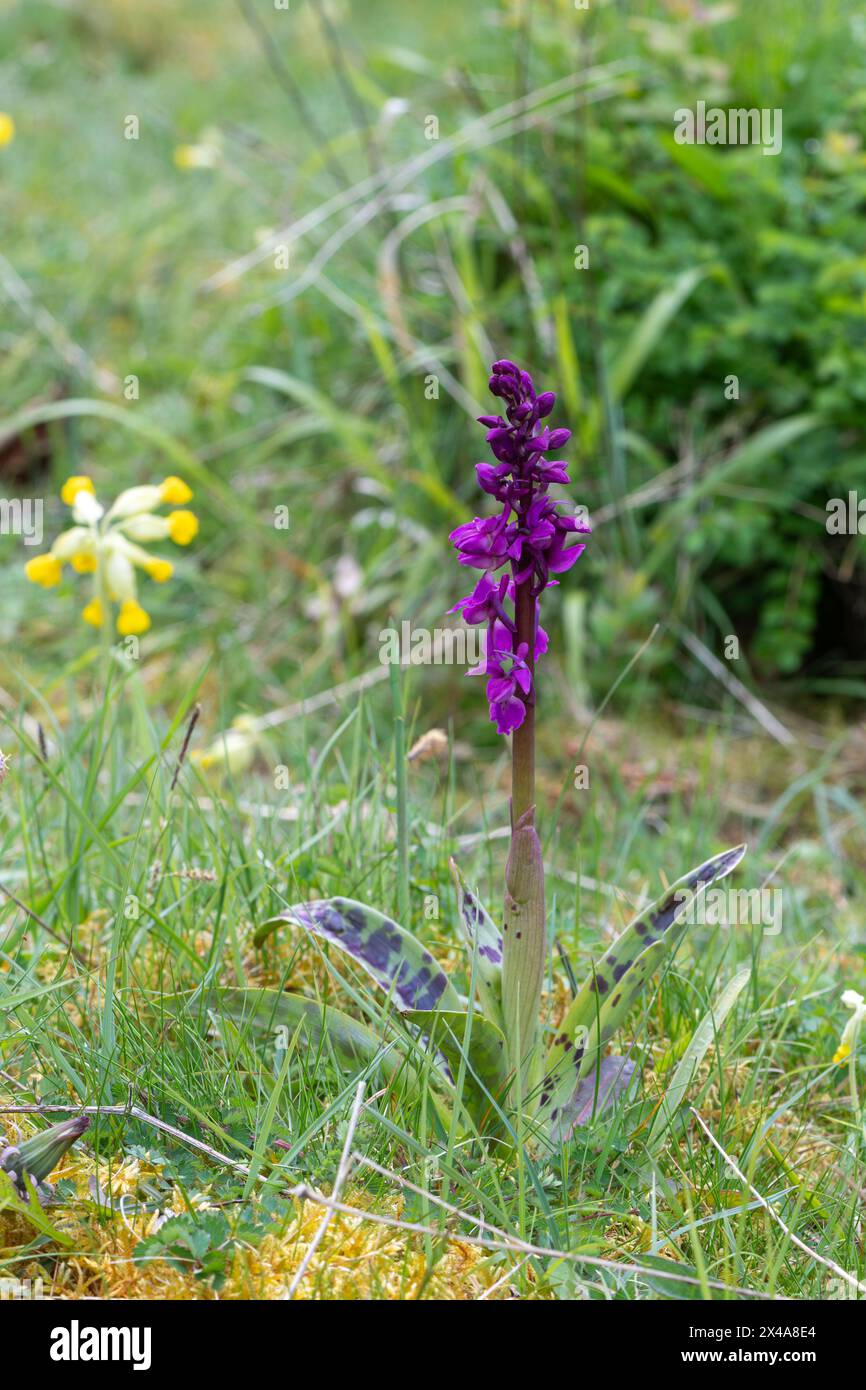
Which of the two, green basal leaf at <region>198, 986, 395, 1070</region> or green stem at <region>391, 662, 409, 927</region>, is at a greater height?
green stem at <region>391, 662, 409, 927</region>

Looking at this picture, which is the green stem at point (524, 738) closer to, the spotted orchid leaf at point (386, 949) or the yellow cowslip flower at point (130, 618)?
the spotted orchid leaf at point (386, 949)

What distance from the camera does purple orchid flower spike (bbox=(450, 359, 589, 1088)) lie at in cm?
146

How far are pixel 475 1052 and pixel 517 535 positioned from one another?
0.63 metres

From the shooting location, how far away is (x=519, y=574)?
148 cm

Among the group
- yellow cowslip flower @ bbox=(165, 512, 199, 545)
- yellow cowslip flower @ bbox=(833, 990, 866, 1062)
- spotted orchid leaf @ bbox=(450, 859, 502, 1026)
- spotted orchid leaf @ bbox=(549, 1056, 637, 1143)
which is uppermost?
yellow cowslip flower @ bbox=(165, 512, 199, 545)

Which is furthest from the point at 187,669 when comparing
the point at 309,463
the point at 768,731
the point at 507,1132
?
the point at 507,1132

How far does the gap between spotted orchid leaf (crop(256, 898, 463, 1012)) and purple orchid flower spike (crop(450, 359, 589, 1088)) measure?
12cm

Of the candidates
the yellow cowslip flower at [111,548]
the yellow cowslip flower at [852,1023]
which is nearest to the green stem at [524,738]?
the yellow cowslip flower at [852,1023]

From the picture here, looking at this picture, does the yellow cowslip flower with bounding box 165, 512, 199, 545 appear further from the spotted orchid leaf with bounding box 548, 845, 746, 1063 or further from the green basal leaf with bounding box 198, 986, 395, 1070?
the spotted orchid leaf with bounding box 548, 845, 746, 1063

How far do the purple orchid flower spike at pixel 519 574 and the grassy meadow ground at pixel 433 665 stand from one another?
19 centimetres

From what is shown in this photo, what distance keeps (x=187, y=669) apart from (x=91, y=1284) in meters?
2.54

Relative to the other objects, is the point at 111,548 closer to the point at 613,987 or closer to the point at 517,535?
the point at 517,535

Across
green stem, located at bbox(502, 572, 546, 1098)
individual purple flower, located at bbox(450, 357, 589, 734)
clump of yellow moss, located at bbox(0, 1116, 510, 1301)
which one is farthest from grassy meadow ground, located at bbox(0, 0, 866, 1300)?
individual purple flower, located at bbox(450, 357, 589, 734)

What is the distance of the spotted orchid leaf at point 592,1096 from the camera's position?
1.66 meters
